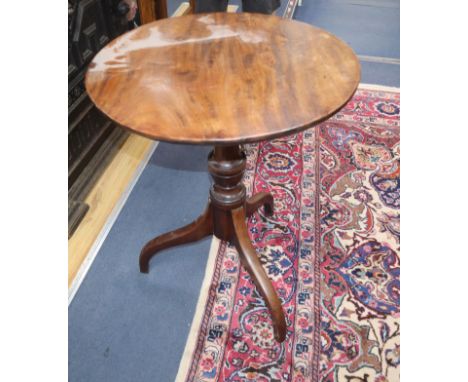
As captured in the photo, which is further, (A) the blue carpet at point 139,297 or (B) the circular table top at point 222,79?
(A) the blue carpet at point 139,297

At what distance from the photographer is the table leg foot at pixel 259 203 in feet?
4.81

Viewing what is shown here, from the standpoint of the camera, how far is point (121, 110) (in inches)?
33.4

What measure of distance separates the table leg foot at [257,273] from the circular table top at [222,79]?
1.46 ft

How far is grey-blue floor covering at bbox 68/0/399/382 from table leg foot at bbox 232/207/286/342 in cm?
23

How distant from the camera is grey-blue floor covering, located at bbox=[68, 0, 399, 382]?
1.18 meters

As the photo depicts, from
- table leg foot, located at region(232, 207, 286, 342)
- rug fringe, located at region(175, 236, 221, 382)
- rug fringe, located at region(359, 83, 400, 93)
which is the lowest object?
rug fringe, located at region(175, 236, 221, 382)

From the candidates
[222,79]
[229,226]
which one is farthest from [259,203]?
[222,79]

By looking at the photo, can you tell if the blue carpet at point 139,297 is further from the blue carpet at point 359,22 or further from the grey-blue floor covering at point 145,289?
the blue carpet at point 359,22

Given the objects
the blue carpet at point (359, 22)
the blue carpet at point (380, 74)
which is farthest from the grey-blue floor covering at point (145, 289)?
the blue carpet at point (359, 22)

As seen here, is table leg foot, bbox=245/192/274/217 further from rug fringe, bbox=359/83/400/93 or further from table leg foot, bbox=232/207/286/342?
rug fringe, bbox=359/83/400/93

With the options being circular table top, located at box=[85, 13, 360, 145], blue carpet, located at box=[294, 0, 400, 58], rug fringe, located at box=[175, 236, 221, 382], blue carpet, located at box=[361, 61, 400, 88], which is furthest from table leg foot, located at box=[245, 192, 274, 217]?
blue carpet, located at box=[294, 0, 400, 58]

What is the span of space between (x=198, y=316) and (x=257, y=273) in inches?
9.5

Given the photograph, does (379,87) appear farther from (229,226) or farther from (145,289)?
(145,289)

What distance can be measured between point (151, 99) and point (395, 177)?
1280 millimetres
